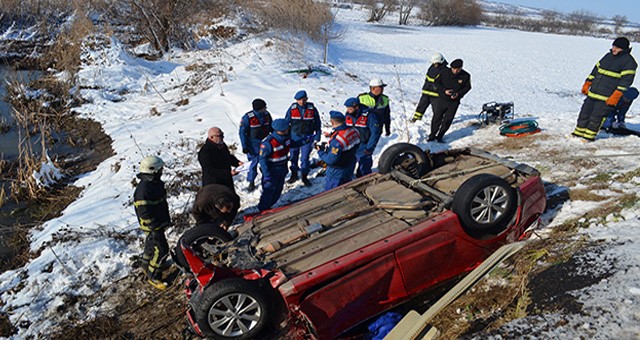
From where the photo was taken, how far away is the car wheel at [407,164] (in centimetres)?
545

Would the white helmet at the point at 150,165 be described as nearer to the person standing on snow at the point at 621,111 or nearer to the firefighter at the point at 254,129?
the firefighter at the point at 254,129

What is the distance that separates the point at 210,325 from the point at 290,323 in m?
0.73

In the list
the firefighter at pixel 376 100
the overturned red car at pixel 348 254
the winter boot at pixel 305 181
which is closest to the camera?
the overturned red car at pixel 348 254

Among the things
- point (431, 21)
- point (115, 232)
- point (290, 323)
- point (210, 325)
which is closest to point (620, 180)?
point (290, 323)

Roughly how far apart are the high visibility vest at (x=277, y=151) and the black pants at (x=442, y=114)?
11.5 ft

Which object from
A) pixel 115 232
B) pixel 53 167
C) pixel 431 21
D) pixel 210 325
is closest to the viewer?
pixel 210 325

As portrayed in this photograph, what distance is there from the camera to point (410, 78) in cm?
1745

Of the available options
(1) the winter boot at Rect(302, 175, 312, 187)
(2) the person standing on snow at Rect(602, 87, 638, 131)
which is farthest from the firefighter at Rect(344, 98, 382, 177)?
(2) the person standing on snow at Rect(602, 87, 638, 131)

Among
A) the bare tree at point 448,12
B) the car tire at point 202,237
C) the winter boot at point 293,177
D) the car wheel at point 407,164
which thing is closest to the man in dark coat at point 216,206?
the car tire at point 202,237

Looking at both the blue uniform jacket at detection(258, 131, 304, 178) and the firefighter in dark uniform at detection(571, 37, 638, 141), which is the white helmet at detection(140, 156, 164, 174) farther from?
the firefighter in dark uniform at detection(571, 37, 638, 141)

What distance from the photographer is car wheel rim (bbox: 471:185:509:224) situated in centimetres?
412

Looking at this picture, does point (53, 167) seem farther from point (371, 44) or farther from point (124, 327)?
point (371, 44)

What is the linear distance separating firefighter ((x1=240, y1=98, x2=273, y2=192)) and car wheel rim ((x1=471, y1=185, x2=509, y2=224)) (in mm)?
4131

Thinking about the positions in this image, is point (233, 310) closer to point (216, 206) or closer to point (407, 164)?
point (216, 206)
